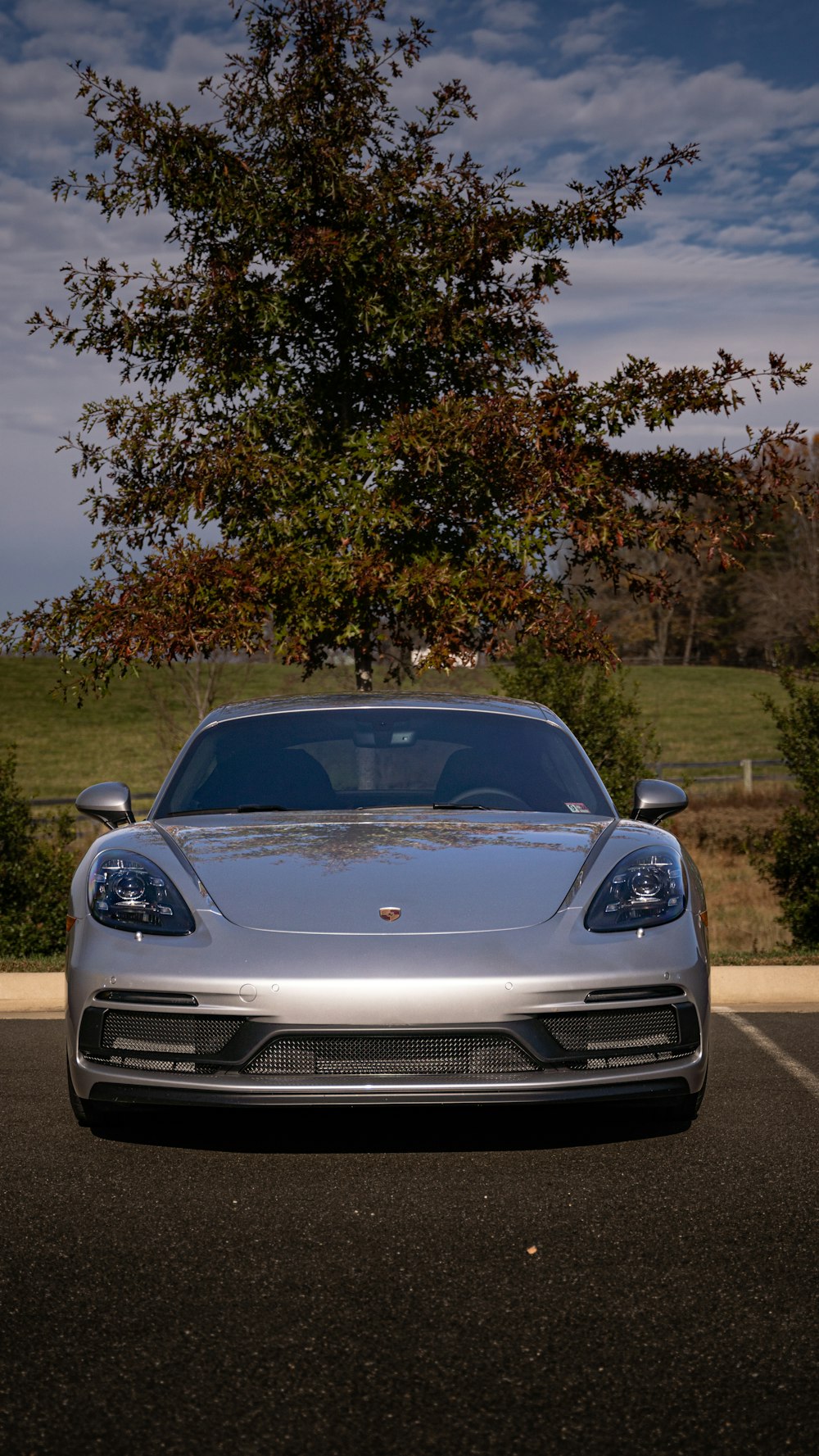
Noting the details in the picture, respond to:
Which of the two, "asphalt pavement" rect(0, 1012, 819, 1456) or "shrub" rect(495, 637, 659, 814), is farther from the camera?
"shrub" rect(495, 637, 659, 814)

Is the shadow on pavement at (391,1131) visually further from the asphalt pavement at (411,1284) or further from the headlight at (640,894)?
the headlight at (640,894)

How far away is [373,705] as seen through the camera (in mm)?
6051

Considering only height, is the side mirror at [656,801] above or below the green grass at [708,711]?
above

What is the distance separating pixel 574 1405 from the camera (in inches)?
108

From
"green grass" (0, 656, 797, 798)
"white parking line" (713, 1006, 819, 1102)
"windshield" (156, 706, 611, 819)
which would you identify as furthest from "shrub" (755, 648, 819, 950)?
"green grass" (0, 656, 797, 798)

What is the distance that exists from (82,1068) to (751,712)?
62.0m

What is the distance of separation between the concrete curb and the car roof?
2352mm

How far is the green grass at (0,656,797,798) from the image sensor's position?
4216cm

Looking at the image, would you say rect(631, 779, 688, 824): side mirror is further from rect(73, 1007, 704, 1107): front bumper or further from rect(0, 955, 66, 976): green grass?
rect(0, 955, 66, 976): green grass

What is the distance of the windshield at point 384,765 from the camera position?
5.55 metres

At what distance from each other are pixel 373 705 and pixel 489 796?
742mm

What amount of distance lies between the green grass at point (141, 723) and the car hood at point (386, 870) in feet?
73.4

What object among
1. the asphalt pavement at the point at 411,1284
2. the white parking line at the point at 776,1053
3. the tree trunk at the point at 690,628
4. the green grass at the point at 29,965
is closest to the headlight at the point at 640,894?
the asphalt pavement at the point at 411,1284

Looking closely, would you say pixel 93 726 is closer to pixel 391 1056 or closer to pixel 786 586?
pixel 786 586
